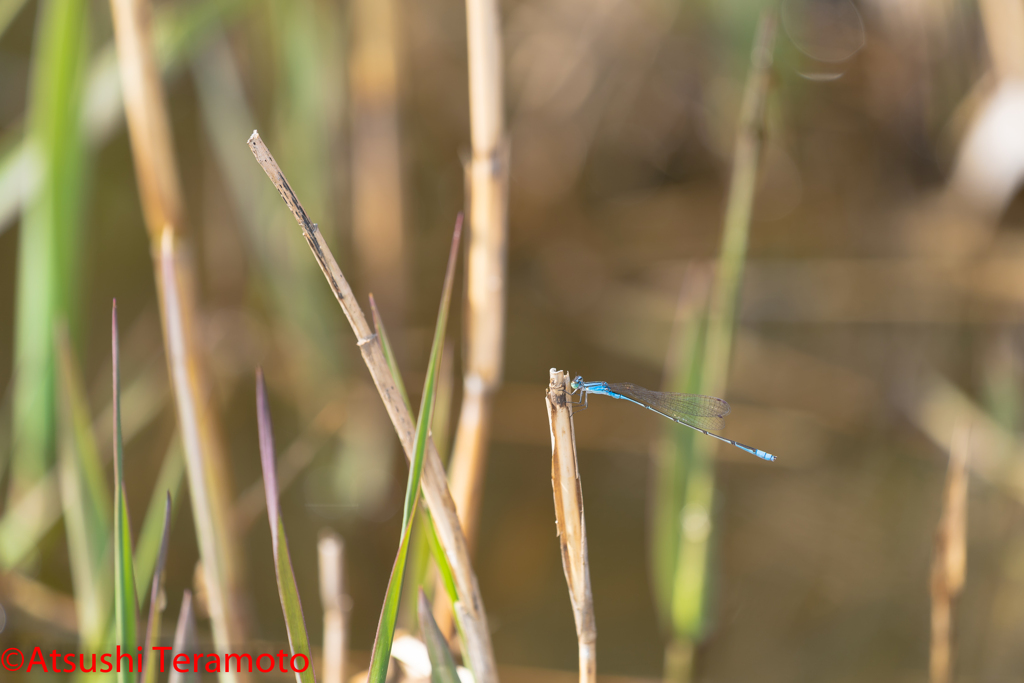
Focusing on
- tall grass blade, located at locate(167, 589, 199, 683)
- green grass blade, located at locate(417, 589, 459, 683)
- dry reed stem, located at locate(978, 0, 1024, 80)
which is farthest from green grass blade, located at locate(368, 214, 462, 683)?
dry reed stem, located at locate(978, 0, 1024, 80)

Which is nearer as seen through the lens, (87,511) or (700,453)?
(87,511)

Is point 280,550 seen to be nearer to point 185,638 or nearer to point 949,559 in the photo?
point 185,638

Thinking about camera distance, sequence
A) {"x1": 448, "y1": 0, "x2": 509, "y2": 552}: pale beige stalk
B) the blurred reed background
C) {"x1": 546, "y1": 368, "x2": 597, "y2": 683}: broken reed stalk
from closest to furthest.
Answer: {"x1": 546, "y1": 368, "x2": 597, "y2": 683}: broken reed stalk → {"x1": 448, "y1": 0, "x2": 509, "y2": 552}: pale beige stalk → the blurred reed background

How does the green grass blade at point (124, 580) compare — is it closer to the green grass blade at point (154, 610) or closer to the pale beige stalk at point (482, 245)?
the green grass blade at point (154, 610)
